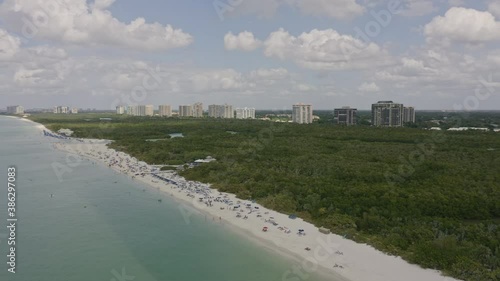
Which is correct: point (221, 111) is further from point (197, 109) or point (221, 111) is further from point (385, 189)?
point (385, 189)

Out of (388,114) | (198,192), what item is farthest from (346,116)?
(198,192)

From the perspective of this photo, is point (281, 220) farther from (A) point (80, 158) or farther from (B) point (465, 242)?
(A) point (80, 158)

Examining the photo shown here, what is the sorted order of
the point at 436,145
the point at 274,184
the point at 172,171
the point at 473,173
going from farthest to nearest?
the point at 436,145
the point at 172,171
the point at 473,173
the point at 274,184

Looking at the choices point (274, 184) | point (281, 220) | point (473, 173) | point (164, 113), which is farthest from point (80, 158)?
point (164, 113)

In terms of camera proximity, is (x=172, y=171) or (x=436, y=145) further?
(x=436, y=145)

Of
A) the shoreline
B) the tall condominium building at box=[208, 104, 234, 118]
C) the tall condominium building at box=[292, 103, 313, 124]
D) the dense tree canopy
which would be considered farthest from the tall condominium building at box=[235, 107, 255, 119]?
the shoreline

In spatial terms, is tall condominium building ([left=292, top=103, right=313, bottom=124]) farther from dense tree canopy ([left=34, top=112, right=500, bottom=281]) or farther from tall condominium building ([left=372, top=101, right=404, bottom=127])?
dense tree canopy ([left=34, top=112, right=500, bottom=281])

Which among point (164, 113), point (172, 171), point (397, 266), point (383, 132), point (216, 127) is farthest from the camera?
point (164, 113)
